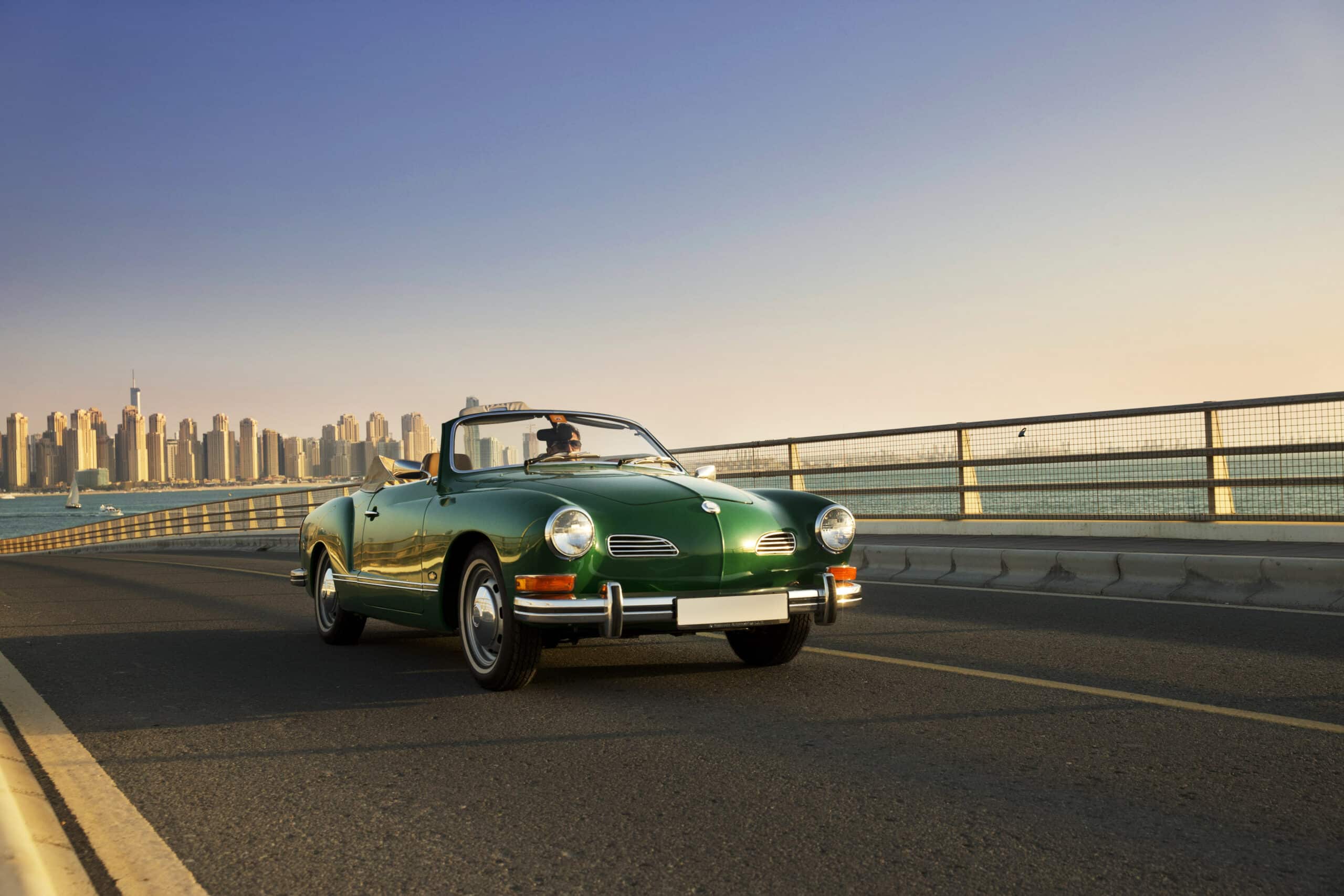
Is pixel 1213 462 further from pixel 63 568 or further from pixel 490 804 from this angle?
pixel 63 568

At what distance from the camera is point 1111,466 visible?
12.6 metres

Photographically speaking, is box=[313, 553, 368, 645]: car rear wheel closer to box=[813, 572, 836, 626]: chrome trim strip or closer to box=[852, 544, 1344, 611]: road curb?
box=[813, 572, 836, 626]: chrome trim strip

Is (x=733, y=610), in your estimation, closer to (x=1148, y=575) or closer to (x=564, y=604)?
(x=564, y=604)

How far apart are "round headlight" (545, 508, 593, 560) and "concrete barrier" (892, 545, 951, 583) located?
20.7ft

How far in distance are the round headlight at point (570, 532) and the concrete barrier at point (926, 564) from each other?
632 cm

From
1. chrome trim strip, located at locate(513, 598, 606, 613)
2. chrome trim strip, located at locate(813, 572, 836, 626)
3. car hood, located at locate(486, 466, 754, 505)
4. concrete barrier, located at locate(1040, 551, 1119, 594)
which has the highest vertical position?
car hood, located at locate(486, 466, 754, 505)

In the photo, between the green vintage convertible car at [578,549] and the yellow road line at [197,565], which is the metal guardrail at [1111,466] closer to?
the green vintage convertible car at [578,549]

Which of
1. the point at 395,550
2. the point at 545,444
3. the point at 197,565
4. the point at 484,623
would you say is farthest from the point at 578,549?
the point at 197,565

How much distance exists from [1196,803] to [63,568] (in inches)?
834

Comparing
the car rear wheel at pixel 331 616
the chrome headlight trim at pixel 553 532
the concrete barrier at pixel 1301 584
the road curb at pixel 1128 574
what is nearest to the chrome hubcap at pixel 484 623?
the chrome headlight trim at pixel 553 532

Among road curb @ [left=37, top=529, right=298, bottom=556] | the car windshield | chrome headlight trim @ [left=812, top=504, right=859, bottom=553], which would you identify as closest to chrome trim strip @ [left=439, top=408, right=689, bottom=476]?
the car windshield

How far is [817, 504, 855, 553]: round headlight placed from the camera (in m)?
6.21

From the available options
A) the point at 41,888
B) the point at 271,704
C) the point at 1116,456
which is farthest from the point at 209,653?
the point at 1116,456

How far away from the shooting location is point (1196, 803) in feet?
12.1
